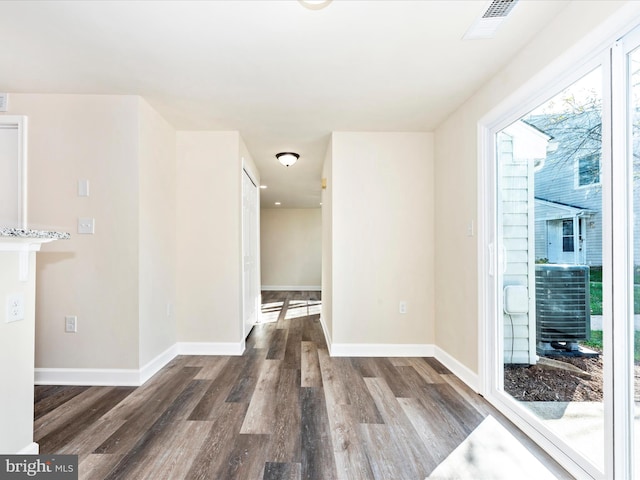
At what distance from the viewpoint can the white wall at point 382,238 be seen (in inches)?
143

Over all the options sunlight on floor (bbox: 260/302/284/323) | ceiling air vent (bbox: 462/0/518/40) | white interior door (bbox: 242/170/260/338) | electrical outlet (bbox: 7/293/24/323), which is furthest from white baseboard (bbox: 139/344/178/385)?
ceiling air vent (bbox: 462/0/518/40)

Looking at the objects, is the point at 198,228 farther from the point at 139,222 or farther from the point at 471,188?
the point at 471,188

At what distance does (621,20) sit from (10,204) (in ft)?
13.0

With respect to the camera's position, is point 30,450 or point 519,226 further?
point 519,226

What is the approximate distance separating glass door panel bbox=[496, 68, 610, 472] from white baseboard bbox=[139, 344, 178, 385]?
2826 millimetres

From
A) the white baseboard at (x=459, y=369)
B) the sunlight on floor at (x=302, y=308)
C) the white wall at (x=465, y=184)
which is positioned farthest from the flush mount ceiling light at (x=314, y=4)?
the sunlight on floor at (x=302, y=308)

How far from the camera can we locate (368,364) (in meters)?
3.33

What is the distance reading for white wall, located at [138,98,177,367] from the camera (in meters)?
2.88

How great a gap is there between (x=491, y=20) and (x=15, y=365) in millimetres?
3011

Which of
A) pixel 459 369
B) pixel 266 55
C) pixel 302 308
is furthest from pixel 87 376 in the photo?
pixel 302 308

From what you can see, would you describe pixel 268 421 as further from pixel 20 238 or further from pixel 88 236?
pixel 88 236

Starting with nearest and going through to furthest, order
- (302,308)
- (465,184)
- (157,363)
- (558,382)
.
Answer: (558,382) < (465,184) < (157,363) < (302,308)

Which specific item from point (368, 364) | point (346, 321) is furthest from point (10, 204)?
point (368, 364)

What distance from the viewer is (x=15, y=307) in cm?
163
